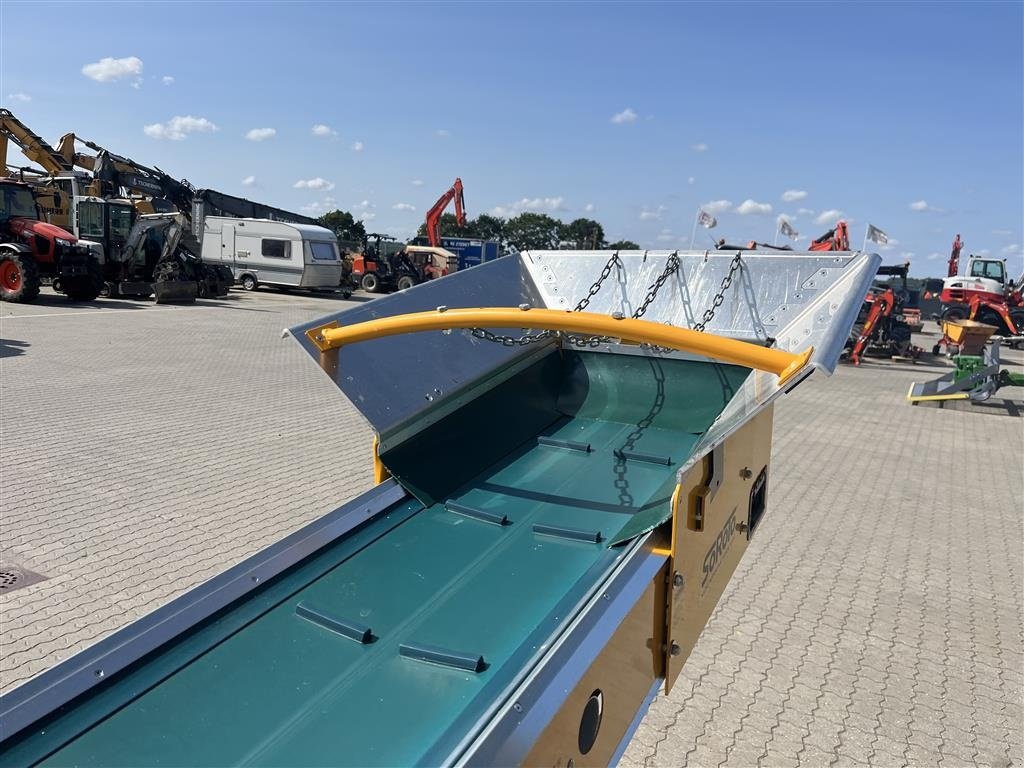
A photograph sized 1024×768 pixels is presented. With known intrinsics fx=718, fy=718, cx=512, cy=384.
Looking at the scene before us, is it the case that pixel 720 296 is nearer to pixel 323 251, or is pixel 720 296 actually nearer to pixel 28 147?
pixel 323 251

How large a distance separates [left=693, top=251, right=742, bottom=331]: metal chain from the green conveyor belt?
1285 mm

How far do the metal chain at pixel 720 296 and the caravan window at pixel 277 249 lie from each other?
20.0 metres

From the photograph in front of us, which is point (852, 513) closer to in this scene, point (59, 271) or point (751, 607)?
point (751, 607)

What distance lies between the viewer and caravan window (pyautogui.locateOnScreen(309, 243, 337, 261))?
22.0 m

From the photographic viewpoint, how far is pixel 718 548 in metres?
2.56

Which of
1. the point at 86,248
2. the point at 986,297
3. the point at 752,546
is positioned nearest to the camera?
the point at 752,546

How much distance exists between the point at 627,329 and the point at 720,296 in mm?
1909

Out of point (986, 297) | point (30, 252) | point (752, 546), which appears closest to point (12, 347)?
point (30, 252)

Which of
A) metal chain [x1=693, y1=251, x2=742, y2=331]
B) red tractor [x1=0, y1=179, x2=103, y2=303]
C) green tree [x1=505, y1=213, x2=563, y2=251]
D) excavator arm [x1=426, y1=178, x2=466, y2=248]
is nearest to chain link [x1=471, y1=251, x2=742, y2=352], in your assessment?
metal chain [x1=693, y1=251, x2=742, y2=331]

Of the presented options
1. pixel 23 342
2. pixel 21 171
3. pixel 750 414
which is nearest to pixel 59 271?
pixel 23 342

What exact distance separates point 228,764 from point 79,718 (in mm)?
387

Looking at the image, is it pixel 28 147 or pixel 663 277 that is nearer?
pixel 663 277

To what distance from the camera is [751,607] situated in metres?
4.01

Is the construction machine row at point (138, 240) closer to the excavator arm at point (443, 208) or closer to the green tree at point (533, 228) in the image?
the excavator arm at point (443, 208)
